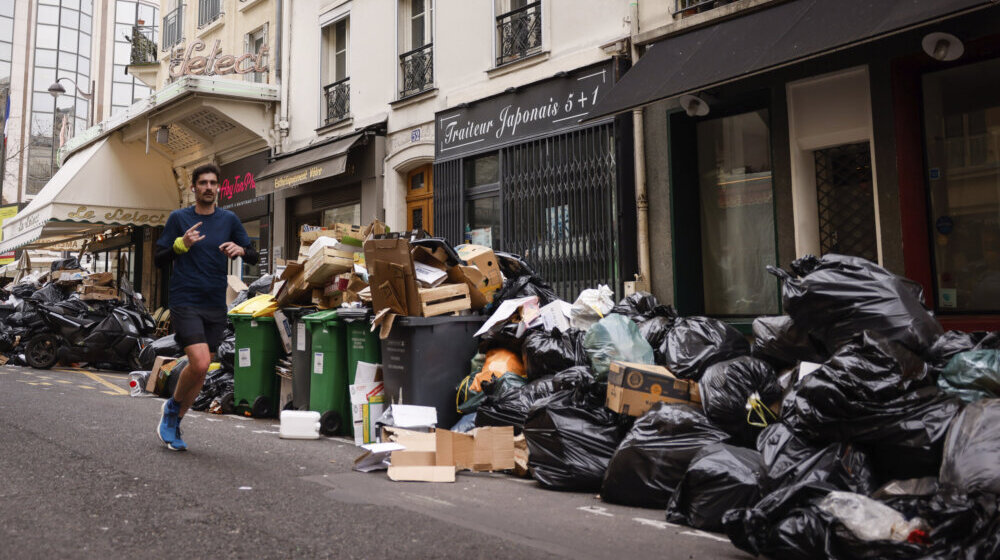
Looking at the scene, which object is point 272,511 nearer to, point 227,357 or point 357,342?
point 357,342

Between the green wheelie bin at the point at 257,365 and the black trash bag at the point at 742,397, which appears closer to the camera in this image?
the black trash bag at the point at 742,397

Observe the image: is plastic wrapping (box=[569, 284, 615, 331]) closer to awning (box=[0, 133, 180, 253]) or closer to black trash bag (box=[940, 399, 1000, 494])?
black trash bag (box=[940, 399, 1000, 494])

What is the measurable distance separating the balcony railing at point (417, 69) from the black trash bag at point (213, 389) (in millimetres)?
5438

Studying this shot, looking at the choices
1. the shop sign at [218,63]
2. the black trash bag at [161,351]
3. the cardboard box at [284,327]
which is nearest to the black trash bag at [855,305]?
the cardboard box at [284,327]

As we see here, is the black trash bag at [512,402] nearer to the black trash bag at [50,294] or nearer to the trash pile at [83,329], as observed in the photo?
the trash pile at [83,329]

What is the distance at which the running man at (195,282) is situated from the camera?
198 inches

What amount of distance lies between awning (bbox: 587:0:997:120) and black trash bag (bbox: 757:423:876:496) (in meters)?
3.12

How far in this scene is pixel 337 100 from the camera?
13.4 meters

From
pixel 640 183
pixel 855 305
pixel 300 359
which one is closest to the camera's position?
pixel 855 305

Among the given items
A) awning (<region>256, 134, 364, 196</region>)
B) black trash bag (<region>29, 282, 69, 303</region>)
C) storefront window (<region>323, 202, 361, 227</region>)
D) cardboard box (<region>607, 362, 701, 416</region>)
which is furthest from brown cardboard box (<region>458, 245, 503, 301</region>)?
black trash bag (<region>29, 282, 69, 303</region>)

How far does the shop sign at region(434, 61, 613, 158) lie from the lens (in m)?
8.86

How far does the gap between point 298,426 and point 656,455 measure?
3.16m

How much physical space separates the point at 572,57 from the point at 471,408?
5.06 m

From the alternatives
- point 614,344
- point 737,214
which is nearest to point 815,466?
point 614,344
